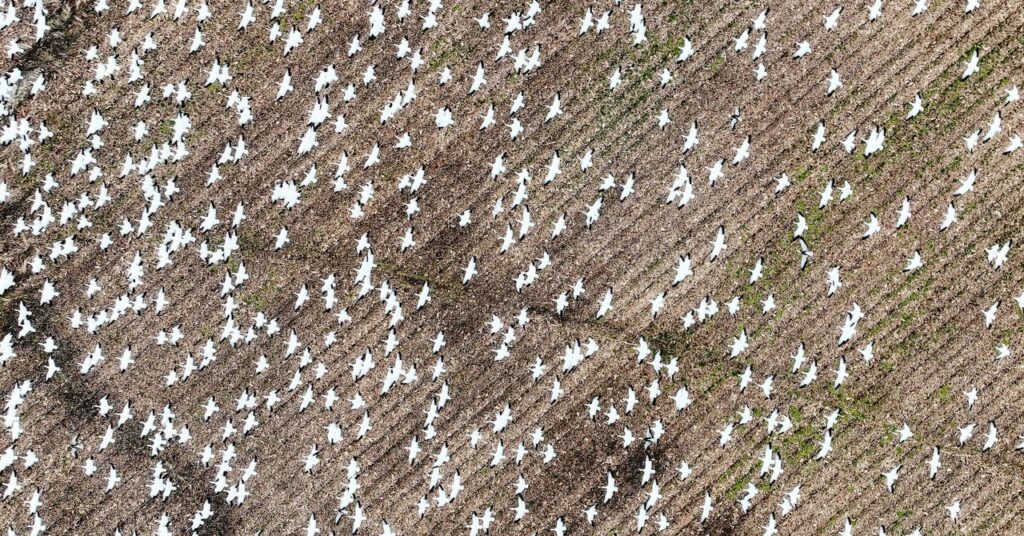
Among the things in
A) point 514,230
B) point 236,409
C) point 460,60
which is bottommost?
point 514,230

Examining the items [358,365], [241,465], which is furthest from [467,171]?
[241,465]

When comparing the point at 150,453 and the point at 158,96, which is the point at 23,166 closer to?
the point at 158,96

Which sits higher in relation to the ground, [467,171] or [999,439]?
[467,171]

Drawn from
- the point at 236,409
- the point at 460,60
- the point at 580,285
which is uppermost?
the point at 460,60

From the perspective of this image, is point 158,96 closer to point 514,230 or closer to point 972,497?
point 514,230

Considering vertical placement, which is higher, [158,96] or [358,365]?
[158,96]

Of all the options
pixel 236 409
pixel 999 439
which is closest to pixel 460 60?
pixel 236 409
